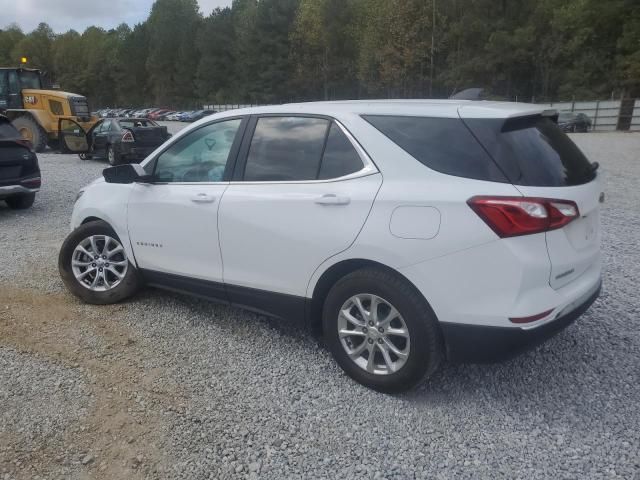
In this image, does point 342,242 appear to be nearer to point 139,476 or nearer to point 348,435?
point 348,435

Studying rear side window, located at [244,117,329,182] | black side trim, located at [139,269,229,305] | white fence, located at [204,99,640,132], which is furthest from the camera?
white fence, located at [204,99,640,132]

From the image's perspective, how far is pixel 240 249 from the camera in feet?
12.7

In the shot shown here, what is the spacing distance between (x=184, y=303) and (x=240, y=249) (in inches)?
53.8

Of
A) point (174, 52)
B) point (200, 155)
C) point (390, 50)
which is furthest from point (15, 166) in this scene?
point (174, 52)

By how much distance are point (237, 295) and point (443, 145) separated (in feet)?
5.87

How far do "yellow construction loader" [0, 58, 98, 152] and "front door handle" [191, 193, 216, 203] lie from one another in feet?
56.2

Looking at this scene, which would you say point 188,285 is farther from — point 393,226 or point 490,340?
point 490,340

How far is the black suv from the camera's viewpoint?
8.58m

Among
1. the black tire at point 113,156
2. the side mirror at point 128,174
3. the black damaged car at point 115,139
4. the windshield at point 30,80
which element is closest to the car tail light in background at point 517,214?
the side mirror at point 128,174

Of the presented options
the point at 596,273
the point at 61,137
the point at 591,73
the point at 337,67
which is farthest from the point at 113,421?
the point at 337,67

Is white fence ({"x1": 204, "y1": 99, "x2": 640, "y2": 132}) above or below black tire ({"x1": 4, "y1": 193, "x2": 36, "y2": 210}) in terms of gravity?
below

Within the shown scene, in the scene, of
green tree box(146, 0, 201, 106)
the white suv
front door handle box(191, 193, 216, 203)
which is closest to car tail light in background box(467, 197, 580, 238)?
the white suv

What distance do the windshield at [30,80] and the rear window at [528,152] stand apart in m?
21.1

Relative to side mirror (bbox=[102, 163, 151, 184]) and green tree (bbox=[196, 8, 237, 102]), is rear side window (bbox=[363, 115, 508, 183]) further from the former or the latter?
green tree (bbox=[196, 8, 237, 102])
